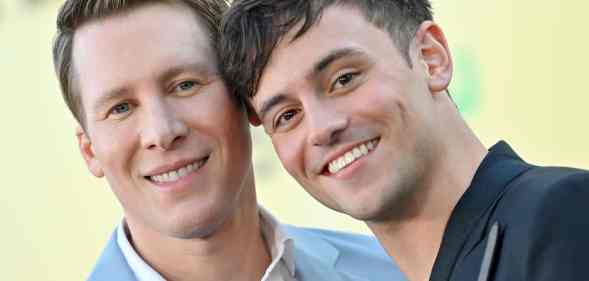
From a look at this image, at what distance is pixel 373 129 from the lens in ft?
6.43

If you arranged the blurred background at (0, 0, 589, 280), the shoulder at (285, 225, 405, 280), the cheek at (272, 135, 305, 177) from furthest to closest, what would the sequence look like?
1. the blurred background at (0, 0, 589, 280)
2. the shoulder at (285, 225, 405, 280)
3. the cheek at (272, 135, 305, 177)

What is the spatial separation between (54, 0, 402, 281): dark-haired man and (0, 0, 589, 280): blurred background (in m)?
3.63

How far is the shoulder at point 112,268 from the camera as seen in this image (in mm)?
2406

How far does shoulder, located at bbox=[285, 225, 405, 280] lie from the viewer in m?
2.70

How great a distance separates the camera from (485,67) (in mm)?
6238

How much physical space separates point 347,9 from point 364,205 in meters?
0.41

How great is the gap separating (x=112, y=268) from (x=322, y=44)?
2.74ft

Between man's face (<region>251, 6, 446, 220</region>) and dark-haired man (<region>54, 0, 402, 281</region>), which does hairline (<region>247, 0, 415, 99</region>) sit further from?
dark-haired man (<region>54, 0, 402, 281</region>)

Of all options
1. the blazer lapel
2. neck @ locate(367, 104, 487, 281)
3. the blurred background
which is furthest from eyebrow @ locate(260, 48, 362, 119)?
the blurred background

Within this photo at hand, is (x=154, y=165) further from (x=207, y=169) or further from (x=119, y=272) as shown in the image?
(x=119, y=272)

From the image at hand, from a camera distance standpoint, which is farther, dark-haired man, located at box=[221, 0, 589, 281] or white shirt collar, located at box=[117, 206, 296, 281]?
white shirt collar, located at box=[117, 206, 296, 281]

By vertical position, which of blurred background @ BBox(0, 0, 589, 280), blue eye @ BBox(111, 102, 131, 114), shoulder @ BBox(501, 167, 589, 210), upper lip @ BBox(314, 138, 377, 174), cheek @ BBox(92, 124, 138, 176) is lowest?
blurred background @ BBox(0, 0, 589, 280)

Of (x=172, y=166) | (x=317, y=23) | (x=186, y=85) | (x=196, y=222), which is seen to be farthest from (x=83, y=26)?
(x=317, y=23)

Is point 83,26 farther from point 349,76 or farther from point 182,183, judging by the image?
point 349,76
